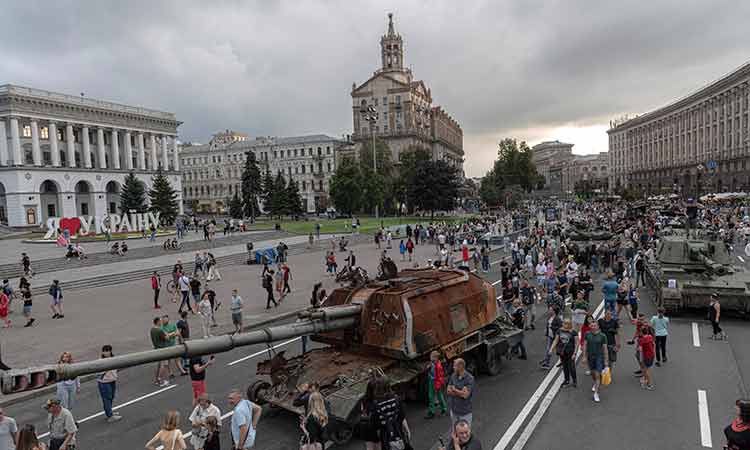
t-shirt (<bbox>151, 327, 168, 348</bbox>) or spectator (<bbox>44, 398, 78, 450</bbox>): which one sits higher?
t-shirt (<bbox>151, 327, 168, 348</bbox>)

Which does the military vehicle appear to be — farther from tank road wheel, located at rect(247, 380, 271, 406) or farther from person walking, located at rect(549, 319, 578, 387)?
person walking, located at rect(549, 319, 578, 387)

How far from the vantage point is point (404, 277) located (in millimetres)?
11906

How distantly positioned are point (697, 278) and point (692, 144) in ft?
341

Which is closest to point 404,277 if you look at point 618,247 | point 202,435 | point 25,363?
point 202,435

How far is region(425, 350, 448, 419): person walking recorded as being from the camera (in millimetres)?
8969

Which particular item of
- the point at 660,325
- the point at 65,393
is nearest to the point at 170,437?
the point at 65,393

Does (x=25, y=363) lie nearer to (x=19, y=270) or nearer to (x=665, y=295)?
(x=665, y=295)

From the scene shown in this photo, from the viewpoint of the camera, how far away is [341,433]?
834cm

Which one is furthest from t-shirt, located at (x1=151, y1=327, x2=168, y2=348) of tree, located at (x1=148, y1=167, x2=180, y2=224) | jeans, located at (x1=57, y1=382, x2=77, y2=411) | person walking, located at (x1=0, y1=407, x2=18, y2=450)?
tree, located at (x1=148, y1=167, x2=180, y2=224)

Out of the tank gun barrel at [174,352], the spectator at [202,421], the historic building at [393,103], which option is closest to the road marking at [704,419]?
the tank gun barrel at [174,352]

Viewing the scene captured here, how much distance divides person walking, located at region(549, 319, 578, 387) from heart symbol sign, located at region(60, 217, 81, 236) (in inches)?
1817

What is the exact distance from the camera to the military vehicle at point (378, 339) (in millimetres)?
8430

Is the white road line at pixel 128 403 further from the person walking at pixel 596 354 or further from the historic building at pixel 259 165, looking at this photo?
the historic building at pixel 259 165

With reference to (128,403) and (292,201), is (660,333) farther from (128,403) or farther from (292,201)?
(292,201)
